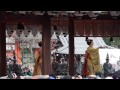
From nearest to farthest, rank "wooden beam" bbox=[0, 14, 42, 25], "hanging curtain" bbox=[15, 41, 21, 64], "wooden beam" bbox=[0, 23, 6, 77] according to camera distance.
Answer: "wooden beam" bbox=[0, 14, 42, 25]
"wooden beam" bbox=[0, 23, 6, 77]
"hanging curtain" bbox=[15, 41, 21, 64]

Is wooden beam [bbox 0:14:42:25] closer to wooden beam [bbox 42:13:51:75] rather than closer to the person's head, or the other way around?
wooden beam [bbox 42:13:51:75]

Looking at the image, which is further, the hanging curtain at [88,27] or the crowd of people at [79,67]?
the hanging curtain at [88,27]

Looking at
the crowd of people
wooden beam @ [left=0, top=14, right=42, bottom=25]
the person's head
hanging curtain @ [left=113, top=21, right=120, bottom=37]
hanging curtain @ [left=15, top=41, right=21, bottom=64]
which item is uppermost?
wooden beam @ [left=0, top=14, right=42, bottom=25]

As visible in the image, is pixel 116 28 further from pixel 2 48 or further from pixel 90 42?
pixel 2 48

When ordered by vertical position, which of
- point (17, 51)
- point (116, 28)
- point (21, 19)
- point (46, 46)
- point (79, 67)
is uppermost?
point (21, 19)

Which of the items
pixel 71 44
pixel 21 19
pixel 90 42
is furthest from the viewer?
pixel 90 42

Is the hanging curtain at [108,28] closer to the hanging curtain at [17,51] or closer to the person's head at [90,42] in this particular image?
the person's head at [90,42]

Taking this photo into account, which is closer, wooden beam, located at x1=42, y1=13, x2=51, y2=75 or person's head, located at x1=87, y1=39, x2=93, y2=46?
wooden beam, located at x1=42, y1=13, x2=51, y2=75

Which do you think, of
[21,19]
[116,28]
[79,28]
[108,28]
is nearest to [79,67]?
[79,28]

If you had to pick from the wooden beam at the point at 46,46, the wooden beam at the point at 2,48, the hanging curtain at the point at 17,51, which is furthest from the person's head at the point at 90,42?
the wooden beam at the point at 2,48

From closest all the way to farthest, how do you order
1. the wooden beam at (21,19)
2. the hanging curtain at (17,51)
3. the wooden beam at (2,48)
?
the wooden beam at (21,19), the wooden beam at (2,48), the hanging curtain at (17,51)

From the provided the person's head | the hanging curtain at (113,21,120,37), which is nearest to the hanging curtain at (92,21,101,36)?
the person's head

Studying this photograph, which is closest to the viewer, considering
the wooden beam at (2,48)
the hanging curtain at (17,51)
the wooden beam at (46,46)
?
the wooden beam at (46,46)

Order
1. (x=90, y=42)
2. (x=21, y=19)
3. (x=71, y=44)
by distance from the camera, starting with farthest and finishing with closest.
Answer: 1. (x=90, y=42)
2. (x=71, y=44)
3. (x=21, y=19)
